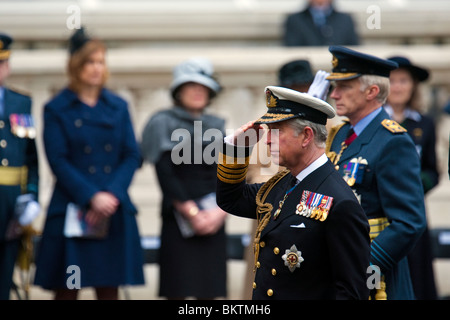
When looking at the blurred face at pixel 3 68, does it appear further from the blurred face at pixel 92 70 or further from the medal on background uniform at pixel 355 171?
the medal on background uniform at pixel 355 171


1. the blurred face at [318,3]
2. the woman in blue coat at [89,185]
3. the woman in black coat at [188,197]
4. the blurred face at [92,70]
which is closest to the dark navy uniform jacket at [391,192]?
the woman in black coat at [188,197]

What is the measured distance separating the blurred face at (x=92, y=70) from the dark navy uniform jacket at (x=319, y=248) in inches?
107

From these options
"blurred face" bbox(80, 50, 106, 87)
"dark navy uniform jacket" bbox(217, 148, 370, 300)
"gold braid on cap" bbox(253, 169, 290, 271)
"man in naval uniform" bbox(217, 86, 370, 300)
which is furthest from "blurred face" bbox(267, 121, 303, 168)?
"blurred face" bbox(80, 50, 106, 87)

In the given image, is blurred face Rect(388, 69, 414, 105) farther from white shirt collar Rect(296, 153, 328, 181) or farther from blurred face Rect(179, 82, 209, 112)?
white shirt collar Rect(296, 153, 328, 181)

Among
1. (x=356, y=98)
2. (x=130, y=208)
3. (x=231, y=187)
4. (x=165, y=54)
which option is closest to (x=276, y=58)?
(x=165, y=54)

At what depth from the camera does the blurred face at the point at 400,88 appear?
22.2 feet

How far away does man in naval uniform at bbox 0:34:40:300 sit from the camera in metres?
6.22

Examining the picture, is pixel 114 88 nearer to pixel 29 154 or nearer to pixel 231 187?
pixel 29 154

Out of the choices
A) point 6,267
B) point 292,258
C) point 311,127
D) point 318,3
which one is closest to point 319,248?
point 292,258

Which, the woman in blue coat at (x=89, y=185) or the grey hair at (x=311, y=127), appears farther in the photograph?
the woman in blue coat at (x=89, y=185)

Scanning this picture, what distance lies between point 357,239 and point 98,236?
2857mm

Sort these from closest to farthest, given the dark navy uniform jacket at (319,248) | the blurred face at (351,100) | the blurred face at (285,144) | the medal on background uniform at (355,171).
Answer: the dark navy uniform jacket at (319,248)
the blurred face at (285,144)
the medal on background uniform at (355,171)
the blurred face at (351,100)

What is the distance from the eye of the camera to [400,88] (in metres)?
6.78

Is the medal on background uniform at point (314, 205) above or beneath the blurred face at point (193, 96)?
beneath
